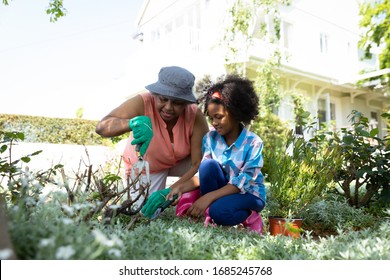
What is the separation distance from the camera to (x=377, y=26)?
1423 cm

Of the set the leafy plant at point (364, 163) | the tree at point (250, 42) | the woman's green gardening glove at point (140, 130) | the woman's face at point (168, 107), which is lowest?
the leafy plant at point (364, 163)

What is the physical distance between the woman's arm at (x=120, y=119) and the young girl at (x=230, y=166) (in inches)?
19.9

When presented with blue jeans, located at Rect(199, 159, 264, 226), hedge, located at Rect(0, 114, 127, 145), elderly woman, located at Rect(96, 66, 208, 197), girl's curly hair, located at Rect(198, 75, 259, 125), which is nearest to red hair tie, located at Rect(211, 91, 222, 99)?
girl's curly hair, located at Rect(198, 75, 259, 125)

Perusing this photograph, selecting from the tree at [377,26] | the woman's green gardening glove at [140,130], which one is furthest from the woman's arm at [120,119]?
the tree at [377,26]

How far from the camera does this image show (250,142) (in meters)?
2.73

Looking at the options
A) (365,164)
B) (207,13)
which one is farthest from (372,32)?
(365,164)

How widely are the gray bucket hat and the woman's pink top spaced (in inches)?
10.3

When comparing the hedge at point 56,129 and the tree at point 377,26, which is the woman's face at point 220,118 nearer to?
the hedge at point 56,129

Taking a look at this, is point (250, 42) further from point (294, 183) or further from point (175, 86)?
point (175, 86)

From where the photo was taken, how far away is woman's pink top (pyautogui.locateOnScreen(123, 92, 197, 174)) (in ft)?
9.76

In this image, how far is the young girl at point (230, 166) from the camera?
2637 mm

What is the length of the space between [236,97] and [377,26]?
1359 cm

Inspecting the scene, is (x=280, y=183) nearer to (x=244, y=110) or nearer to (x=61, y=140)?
(x=244, y=110)
